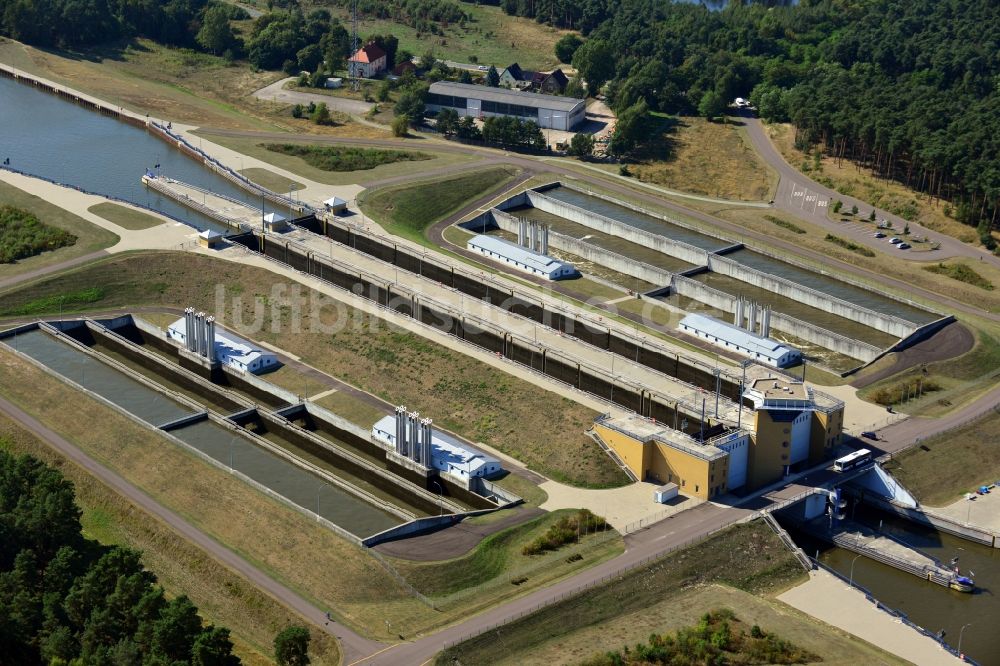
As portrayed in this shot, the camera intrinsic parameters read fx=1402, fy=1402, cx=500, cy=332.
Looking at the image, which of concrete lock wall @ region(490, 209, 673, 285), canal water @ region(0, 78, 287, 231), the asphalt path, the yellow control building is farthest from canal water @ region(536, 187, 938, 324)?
canal water @ region(0, 78, 287, 231)

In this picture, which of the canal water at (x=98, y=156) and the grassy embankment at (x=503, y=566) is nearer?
the grassy embankment at (x=503, y=566)

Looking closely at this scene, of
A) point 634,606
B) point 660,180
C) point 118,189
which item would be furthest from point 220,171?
point 634,606

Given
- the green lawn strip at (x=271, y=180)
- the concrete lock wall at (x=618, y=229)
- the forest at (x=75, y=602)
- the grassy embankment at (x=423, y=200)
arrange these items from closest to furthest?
the forest at (x=75, y=602), the concrete lock wall at (x=618, y=229), the grassy embankment at (x=423, y=200), the green lawn strip at (x=271, y=180)

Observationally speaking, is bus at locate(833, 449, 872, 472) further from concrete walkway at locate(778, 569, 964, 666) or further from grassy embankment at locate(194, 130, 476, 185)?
grassy embankment at locate(194, 130, 476, 185)

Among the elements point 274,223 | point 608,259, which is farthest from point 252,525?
point 608,259

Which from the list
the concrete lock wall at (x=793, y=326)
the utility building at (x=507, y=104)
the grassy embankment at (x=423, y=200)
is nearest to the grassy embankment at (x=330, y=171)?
the grassy embankment at (x=423, y=200)

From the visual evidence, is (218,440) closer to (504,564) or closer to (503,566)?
(504,564)

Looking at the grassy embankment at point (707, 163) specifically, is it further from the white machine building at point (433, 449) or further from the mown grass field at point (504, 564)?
the mown grass field at point (504, 564)
